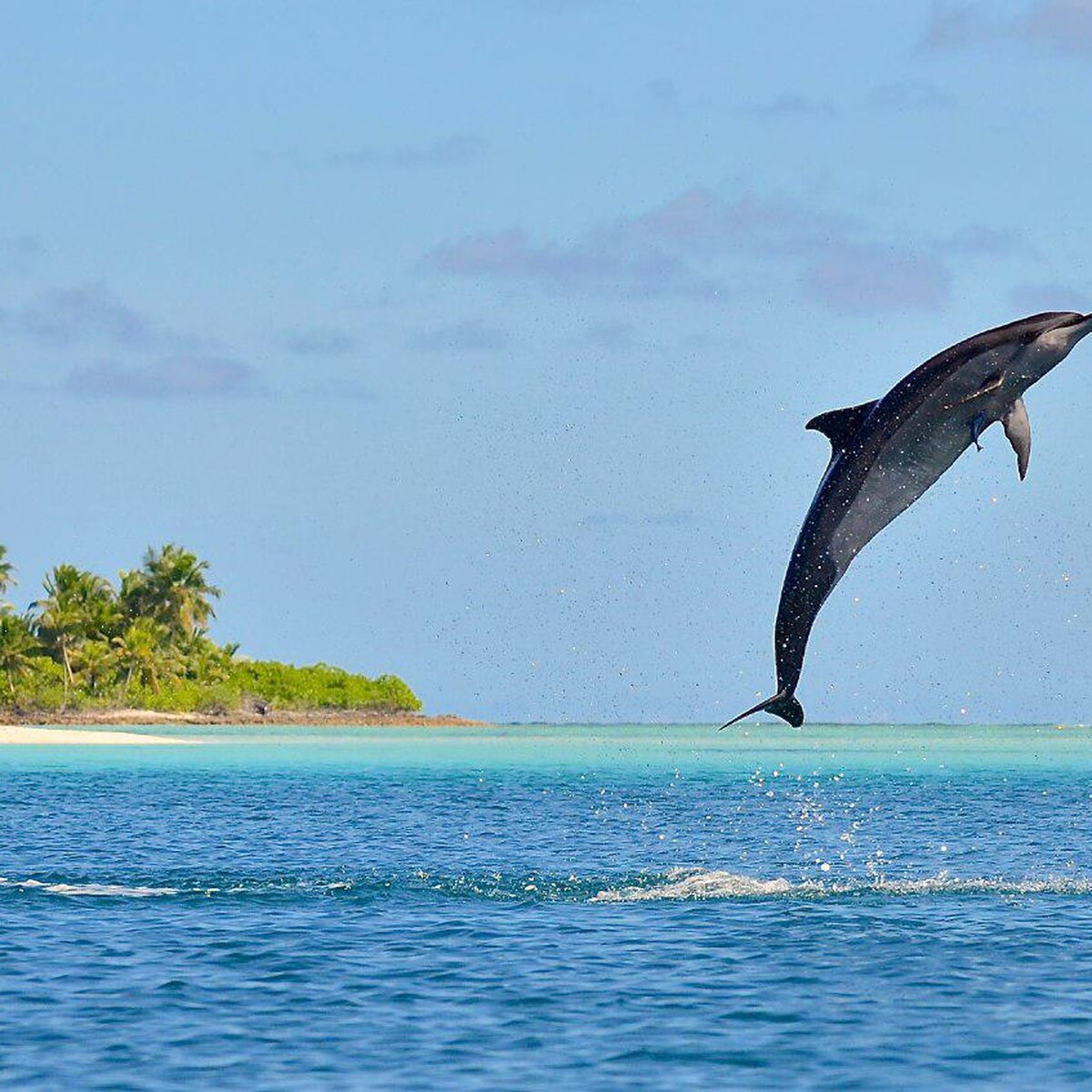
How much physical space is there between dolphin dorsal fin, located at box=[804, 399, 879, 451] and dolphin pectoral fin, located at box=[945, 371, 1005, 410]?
3.43 ft

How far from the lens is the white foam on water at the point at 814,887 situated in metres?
30.2

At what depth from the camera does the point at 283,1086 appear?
16.2 metres

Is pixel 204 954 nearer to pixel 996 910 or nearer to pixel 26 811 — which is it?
pixel 996 910

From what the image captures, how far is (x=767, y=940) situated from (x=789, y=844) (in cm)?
1874

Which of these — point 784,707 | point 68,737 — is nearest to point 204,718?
point 68,737

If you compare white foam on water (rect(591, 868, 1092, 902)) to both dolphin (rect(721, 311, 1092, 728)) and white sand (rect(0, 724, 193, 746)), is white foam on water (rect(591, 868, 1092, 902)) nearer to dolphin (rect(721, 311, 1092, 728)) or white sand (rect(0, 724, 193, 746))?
dolphin (rect(721, 311, 1092, 728))

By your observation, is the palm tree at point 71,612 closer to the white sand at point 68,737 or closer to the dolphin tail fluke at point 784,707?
the white sand at point 68,737

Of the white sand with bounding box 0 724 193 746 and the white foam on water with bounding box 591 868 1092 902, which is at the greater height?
the white sand with bounding box 0 724 193 746

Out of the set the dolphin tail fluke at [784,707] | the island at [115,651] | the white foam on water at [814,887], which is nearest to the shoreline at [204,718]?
the island at [115,651]

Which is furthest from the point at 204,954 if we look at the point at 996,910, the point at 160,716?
the point at 160,716

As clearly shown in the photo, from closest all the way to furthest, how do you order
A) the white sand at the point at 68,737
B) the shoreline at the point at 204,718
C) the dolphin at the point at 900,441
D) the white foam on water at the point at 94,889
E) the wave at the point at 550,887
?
the dolphin at the point at 900,441 < the wave at the point at 550,887 < the white foam on water at the point at 94,889 < the white sand at the point at 68,737 < the shoreline at the point at 204,718

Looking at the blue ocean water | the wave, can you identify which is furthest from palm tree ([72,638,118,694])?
the wave

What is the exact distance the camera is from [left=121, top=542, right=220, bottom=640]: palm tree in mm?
141250

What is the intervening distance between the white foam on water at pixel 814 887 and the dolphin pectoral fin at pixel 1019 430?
1466cm
